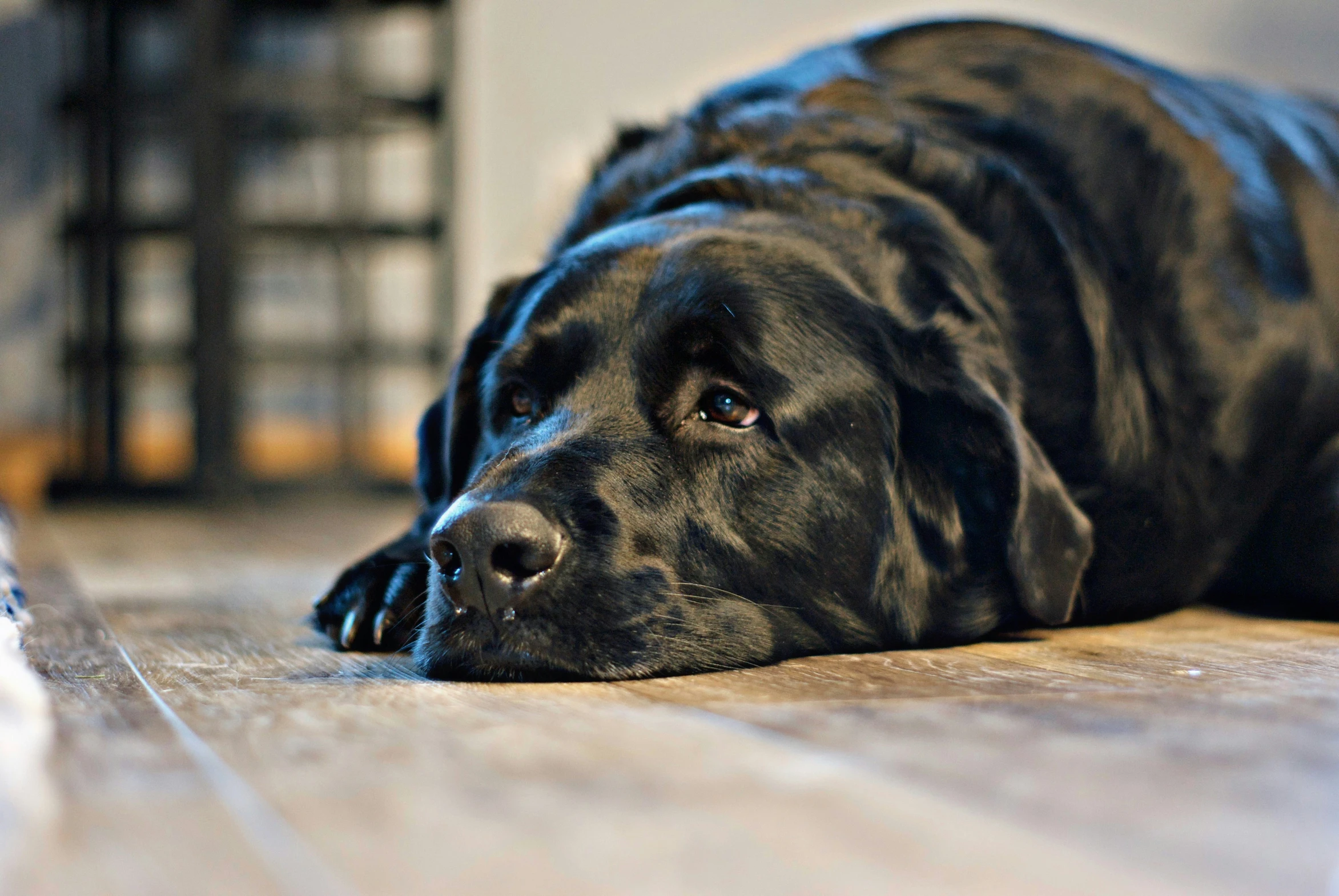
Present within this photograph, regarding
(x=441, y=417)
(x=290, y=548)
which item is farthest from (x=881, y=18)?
(x=441, y=417)

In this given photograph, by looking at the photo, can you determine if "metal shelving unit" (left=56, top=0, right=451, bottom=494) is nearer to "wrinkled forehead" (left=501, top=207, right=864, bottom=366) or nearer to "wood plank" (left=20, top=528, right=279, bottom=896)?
"wrinkled forehead" (left=501, top=207, right=864, bottom=366)

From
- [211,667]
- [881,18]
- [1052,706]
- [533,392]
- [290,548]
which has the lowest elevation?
[290,548]

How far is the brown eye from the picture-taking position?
5.41 ft

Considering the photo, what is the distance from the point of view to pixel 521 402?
167cm

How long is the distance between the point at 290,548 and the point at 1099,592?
2.04 meters

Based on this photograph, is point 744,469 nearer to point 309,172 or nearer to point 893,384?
point 893,384

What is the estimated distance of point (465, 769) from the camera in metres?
0.86

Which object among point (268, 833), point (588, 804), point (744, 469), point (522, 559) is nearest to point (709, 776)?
point (588, 804)

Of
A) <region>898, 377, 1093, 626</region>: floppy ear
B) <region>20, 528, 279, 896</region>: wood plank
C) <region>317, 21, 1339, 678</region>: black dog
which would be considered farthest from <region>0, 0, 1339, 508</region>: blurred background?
<region>20, 528, 279, 896</region>: wood plank

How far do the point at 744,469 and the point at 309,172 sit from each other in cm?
416

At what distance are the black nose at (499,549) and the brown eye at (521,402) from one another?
0.37 metres

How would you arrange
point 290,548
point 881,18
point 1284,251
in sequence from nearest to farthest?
point 1284,251 → point 290,548 → point 881,18

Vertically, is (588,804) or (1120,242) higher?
(1120,242)

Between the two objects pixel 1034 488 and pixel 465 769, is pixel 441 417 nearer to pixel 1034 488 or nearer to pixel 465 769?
pixel 1034 488
